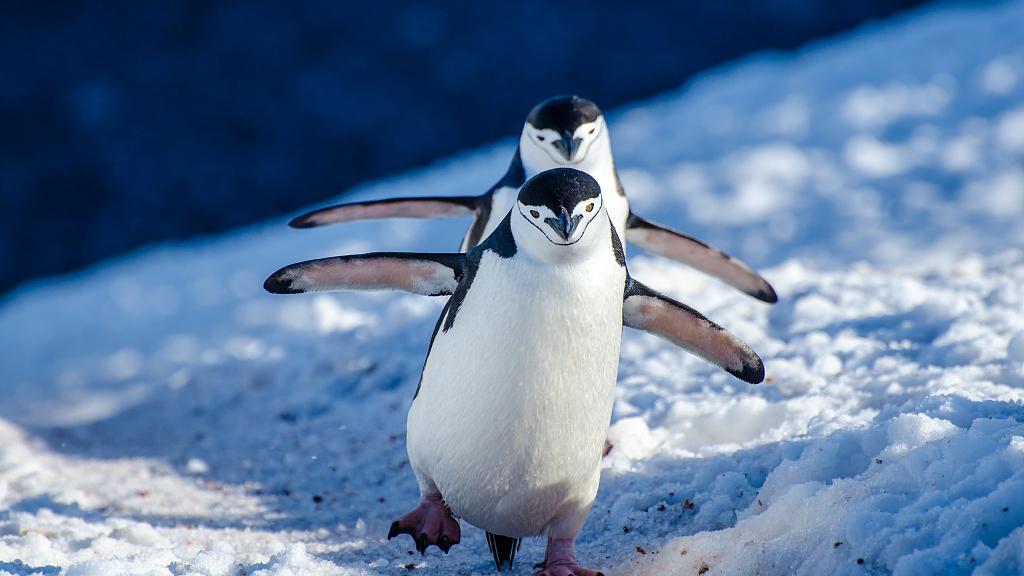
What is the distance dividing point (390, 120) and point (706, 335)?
9417mm

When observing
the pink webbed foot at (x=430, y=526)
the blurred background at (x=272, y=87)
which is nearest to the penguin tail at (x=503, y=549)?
the pink webbed foot at (x=430, y=526)

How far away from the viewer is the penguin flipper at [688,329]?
97.0 inches

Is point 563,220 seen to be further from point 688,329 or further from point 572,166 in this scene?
point 572,166

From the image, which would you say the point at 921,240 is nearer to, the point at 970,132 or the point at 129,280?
the point at 970,132

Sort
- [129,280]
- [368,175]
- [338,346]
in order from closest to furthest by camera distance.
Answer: [338,346] → [129,280] → [368,175]

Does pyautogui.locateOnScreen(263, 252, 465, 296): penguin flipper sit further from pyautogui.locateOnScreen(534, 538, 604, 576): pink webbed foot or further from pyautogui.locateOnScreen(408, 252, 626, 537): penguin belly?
pyautogui.locateOnScreen(534, 538, 604, 576): pink webbed foot

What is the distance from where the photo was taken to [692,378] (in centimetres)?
350

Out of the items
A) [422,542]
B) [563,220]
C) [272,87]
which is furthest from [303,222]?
[272,87]

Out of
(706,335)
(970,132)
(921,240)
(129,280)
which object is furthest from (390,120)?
(706,335)

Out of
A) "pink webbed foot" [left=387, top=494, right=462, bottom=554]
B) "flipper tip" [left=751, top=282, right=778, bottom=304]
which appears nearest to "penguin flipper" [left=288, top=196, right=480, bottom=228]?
"flipper tip" [left=751, top=282, right=778, bottom=304]

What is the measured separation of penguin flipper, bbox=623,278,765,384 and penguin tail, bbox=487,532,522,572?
0.55m

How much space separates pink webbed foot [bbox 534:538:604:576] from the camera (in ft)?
7.43

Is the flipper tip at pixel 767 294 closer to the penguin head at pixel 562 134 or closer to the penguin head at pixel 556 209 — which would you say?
the penguin head at pixel 562 134

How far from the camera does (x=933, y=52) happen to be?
7754 millimetres
